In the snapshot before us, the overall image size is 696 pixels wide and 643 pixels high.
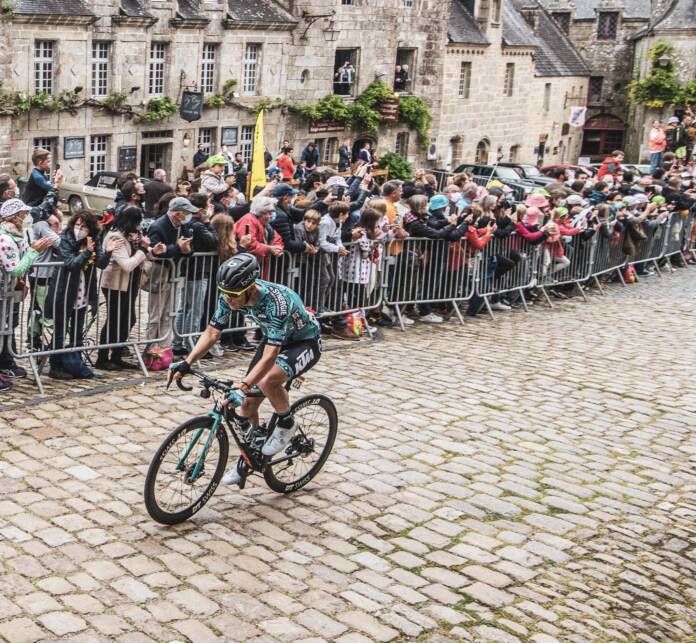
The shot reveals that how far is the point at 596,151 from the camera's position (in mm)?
64375

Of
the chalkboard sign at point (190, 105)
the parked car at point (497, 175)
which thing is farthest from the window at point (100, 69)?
the parked car at point (497, 175)

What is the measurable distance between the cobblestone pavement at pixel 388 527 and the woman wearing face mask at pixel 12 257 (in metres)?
0.80

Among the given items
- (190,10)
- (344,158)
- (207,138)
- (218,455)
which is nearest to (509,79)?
(344,158)

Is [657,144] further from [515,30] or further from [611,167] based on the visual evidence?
[515,30]

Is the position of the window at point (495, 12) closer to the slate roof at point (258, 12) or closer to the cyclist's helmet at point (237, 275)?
the slate roof at point (258, 12)

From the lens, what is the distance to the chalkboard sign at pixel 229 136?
34281mm

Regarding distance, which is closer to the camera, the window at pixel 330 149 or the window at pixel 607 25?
the window at pixel 330 149

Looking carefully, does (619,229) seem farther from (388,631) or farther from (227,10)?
(227,10)

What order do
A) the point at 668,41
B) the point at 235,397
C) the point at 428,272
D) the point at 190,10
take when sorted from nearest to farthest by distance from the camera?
the point at 235,397 → the point at 428,272 → the point at 190,10 → the point at 668,41

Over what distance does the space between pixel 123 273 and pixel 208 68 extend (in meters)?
24.1

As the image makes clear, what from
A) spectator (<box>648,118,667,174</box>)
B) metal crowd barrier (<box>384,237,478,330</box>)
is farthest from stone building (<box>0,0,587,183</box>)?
metal crowd barrier (<box>384,237,478,330</box>)

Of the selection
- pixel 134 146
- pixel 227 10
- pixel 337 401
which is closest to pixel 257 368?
pixel 337 401

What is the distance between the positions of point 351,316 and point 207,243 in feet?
10.2

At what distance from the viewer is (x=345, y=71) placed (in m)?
38.6
